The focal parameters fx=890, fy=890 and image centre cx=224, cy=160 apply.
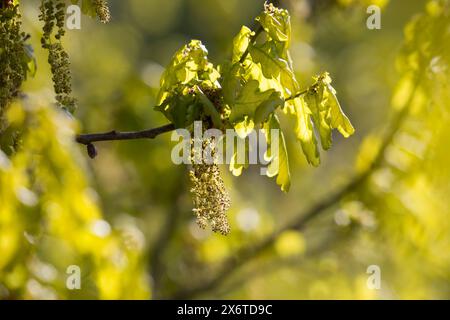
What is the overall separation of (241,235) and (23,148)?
160 centimetres

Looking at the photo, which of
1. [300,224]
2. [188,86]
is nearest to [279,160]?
[188,86]

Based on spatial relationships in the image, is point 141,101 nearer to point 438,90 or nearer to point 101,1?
point 438,90

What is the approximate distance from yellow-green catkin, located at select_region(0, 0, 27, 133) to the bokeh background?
0.08 meters

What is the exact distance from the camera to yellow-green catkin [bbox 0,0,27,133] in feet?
4.81

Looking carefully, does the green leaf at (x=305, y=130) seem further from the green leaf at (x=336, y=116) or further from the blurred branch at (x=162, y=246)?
the blurred branch at (x=162, y=246)

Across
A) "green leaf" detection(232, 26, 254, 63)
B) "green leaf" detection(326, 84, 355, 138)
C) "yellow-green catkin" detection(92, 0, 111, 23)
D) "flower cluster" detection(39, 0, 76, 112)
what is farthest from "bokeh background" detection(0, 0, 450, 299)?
"green leaf" detection(326, 84, 355, 138)

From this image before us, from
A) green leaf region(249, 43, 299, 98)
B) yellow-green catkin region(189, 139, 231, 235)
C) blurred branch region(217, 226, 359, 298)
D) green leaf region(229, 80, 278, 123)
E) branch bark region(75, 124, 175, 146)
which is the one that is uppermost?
blurred branch region(217, 226, 359, 298)

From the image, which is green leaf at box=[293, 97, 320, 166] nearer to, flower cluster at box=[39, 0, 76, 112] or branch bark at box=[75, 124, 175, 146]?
branch bark at box=[75, 124, 175, 146]

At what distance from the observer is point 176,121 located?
1.35 metres

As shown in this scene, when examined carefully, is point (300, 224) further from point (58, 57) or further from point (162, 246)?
point (58, 57)

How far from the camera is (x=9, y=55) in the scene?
1479 mm

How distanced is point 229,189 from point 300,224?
277mm

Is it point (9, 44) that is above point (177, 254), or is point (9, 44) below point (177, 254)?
below

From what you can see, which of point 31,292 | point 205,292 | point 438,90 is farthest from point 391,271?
point 31,292
